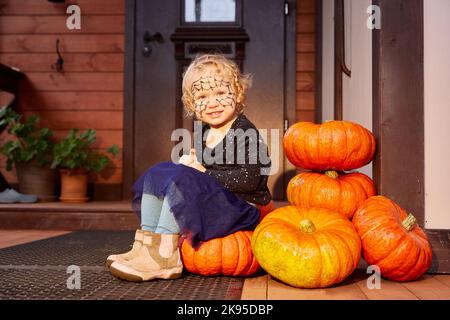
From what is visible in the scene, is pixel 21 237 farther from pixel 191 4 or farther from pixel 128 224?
pixel 191 4

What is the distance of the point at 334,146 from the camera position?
1514mm

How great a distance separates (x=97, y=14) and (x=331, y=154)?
2188mm

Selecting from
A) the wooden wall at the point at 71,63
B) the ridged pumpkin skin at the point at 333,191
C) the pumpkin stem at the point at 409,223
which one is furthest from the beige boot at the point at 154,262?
the wooden wall at the point at 71,63

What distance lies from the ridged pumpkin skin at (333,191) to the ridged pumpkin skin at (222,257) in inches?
11.7

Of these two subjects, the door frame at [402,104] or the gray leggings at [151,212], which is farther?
the door frame at [402,104]

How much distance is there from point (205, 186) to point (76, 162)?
1.69 meters

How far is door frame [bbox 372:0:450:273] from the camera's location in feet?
4.87

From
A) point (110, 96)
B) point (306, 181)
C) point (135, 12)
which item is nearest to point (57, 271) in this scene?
point (306, 181)

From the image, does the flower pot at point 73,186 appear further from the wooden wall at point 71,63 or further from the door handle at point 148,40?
the door handle at point 148,40

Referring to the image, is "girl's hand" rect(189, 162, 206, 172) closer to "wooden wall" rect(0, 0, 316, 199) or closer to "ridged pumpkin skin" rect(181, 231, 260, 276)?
"ridged pumpkin skin" rect(181, 231, 260, 276)

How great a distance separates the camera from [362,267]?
1.47m

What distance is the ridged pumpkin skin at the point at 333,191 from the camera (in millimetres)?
1479

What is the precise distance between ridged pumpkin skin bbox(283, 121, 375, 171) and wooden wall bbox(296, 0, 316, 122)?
4.55ft

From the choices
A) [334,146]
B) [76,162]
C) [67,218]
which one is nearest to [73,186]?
[76,162]
